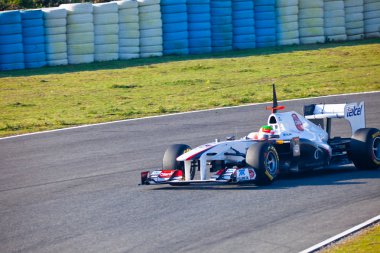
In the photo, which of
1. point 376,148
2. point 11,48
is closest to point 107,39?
point 11,48

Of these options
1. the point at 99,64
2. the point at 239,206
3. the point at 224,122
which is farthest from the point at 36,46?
the point at 239,206

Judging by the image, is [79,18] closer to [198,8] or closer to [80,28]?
[80,28]

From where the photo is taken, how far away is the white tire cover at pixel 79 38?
27.2 m

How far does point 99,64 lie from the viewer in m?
28.3

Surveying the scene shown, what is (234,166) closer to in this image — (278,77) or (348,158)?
(348,158)

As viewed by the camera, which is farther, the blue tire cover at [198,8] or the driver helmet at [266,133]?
the blue tire cover at [198,8]

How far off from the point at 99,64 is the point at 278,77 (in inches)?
248

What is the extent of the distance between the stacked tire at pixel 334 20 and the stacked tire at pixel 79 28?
29.8 feet

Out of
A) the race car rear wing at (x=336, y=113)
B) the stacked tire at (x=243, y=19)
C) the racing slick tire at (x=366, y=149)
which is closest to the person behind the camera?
the racing slick tire at (x=366, y=149)

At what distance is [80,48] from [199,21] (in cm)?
433

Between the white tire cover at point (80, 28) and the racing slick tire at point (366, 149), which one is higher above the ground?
the white tire cover at point (80, 28)

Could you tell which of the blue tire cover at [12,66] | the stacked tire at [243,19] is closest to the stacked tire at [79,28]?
the blue tire cover at [12,66]

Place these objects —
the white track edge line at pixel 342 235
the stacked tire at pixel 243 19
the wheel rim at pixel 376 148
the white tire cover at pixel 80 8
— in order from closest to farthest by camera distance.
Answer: the white track edge line at pixel 342 235
the wheel rim at pixel 376 148
the white tire cover at pixel 80 8
the stacked tire at pixel 243 19

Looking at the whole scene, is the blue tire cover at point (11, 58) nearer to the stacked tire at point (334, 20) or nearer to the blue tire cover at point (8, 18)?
the blue tire cover at point (8, 18)
